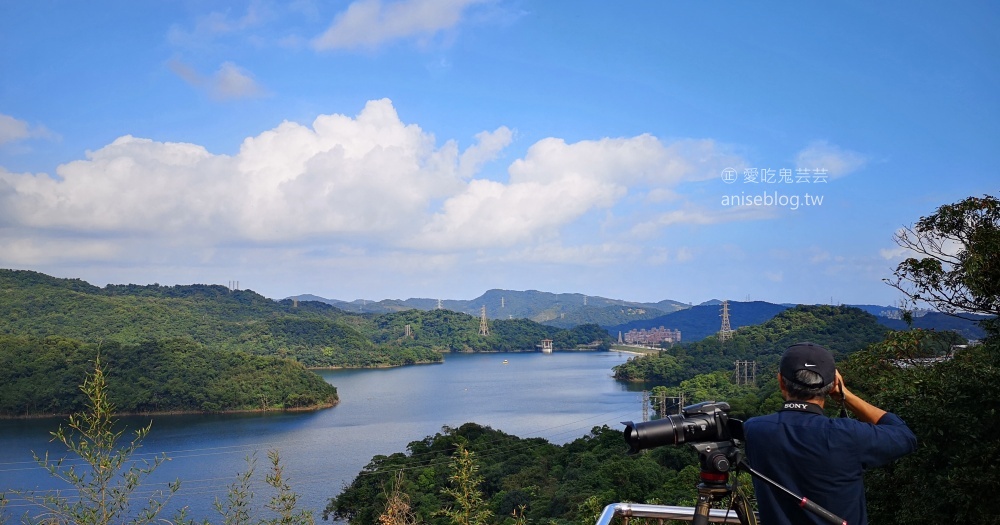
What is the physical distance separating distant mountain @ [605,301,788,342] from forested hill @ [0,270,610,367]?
15724 millimetres

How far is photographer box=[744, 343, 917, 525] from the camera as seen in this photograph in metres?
1.17

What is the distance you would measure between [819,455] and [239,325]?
2740 inches

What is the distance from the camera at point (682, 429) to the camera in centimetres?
119

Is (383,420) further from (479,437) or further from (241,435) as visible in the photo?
(479,437)

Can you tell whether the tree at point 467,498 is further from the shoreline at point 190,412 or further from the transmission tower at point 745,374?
the transmission tower at point 745,374

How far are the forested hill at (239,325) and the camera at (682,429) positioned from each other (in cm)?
5157

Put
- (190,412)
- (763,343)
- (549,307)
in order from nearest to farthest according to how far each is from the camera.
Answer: (190,412), (763,343), (549,307)

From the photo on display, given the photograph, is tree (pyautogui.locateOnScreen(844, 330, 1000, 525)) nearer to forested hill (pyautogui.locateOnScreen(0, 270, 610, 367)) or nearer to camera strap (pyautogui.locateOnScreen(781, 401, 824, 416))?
camera strap (pyautogui.locateOnScreen(781, 401, 824, 416))

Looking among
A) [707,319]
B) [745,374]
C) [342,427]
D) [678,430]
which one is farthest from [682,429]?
[707,319]

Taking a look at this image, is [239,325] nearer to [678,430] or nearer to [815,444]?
[678,430]

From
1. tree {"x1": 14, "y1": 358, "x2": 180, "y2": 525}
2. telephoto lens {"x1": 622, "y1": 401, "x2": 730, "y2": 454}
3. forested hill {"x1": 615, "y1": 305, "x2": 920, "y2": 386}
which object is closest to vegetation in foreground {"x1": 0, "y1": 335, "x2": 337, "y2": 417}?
forested hill {"x1": 615, "y1": 305, "x2": 920, "y2": 386}

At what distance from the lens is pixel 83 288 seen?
66.3 metres

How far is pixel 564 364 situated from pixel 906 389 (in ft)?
198

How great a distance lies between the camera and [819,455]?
117 cm
